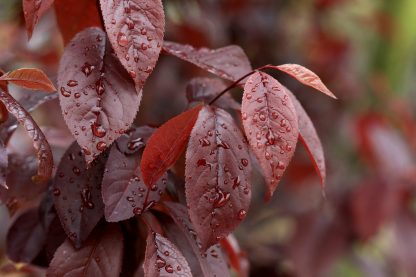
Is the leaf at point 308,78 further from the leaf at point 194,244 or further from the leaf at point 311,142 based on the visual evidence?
the leaf at point 194,244

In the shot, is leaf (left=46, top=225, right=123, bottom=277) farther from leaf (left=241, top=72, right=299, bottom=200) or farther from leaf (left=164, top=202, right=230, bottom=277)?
leaf (left=241, top=72, right=299, bottom=200)

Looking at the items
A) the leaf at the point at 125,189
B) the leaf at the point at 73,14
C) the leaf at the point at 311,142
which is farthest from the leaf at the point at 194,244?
the leaf at the point at 73,14

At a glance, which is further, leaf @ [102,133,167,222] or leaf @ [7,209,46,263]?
leaf @ [7,209,46,263]

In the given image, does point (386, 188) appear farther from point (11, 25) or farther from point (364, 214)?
point (11, 25)

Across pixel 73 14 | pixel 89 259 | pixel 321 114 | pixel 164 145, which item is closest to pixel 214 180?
pixel 164 145

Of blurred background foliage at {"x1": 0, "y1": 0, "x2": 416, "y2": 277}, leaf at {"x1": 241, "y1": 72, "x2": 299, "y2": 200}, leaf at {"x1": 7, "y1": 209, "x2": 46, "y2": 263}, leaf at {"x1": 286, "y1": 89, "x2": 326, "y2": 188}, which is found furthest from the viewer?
blurred background foliage at {"x1": 0, "y1": 0, "x2": 416, "y2": 277}

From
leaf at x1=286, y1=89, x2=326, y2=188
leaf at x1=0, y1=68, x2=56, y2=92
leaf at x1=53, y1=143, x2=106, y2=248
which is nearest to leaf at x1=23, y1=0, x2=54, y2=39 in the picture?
leaf at x1=0, y1=68, x2=56, y2=92

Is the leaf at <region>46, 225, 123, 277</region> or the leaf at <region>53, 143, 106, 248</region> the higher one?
the leaf at <region>53, 143, 106, 248</region>
